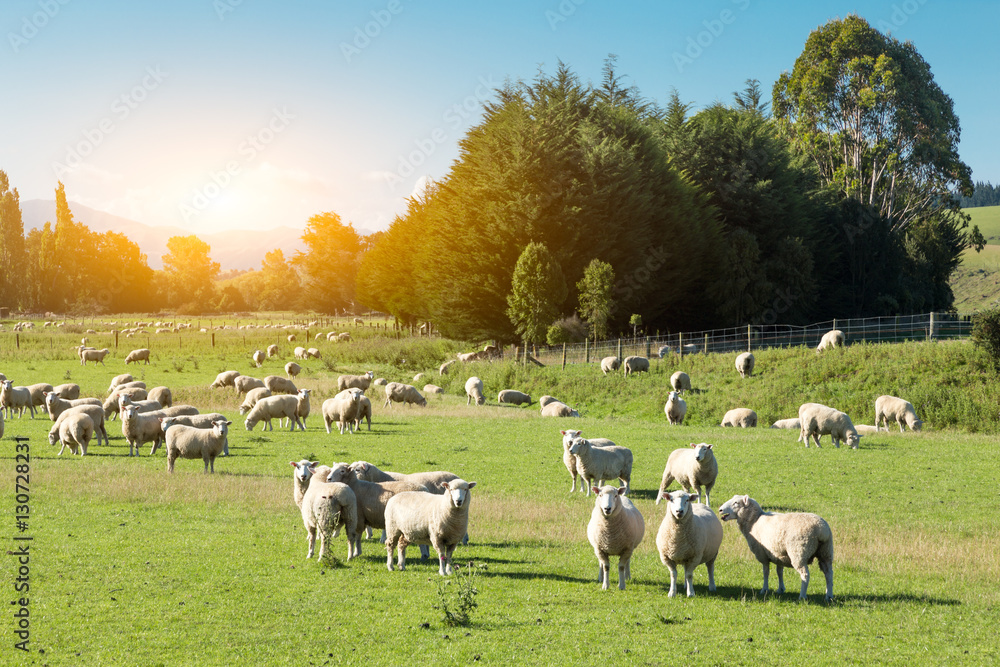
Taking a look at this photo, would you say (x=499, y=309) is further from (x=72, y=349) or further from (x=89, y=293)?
(x=89, y=293)

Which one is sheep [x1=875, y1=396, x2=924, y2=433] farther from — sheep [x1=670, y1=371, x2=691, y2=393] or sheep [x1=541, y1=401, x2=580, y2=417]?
sheep [x1=541, y1=401, x2=580, y2=417]

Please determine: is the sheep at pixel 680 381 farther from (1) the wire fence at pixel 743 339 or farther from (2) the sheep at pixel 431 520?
(2) the sheep at pixel 431 520

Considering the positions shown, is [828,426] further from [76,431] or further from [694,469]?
[76,431]

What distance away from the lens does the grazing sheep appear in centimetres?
3731

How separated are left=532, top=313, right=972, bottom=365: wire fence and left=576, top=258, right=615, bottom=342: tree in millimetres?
1233

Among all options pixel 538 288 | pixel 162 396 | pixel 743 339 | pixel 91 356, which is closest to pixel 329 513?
pixel 162 396

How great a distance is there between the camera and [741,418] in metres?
30.7

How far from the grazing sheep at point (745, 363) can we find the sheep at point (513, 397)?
10.4 m

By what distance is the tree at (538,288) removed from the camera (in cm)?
4769

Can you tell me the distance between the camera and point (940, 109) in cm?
6731

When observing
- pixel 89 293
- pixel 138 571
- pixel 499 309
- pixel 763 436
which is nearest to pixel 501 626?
pixel 138 571

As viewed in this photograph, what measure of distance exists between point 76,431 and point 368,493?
13.0m

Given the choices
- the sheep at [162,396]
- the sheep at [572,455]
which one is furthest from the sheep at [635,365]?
the sheep at [572,455]

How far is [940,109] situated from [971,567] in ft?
221
